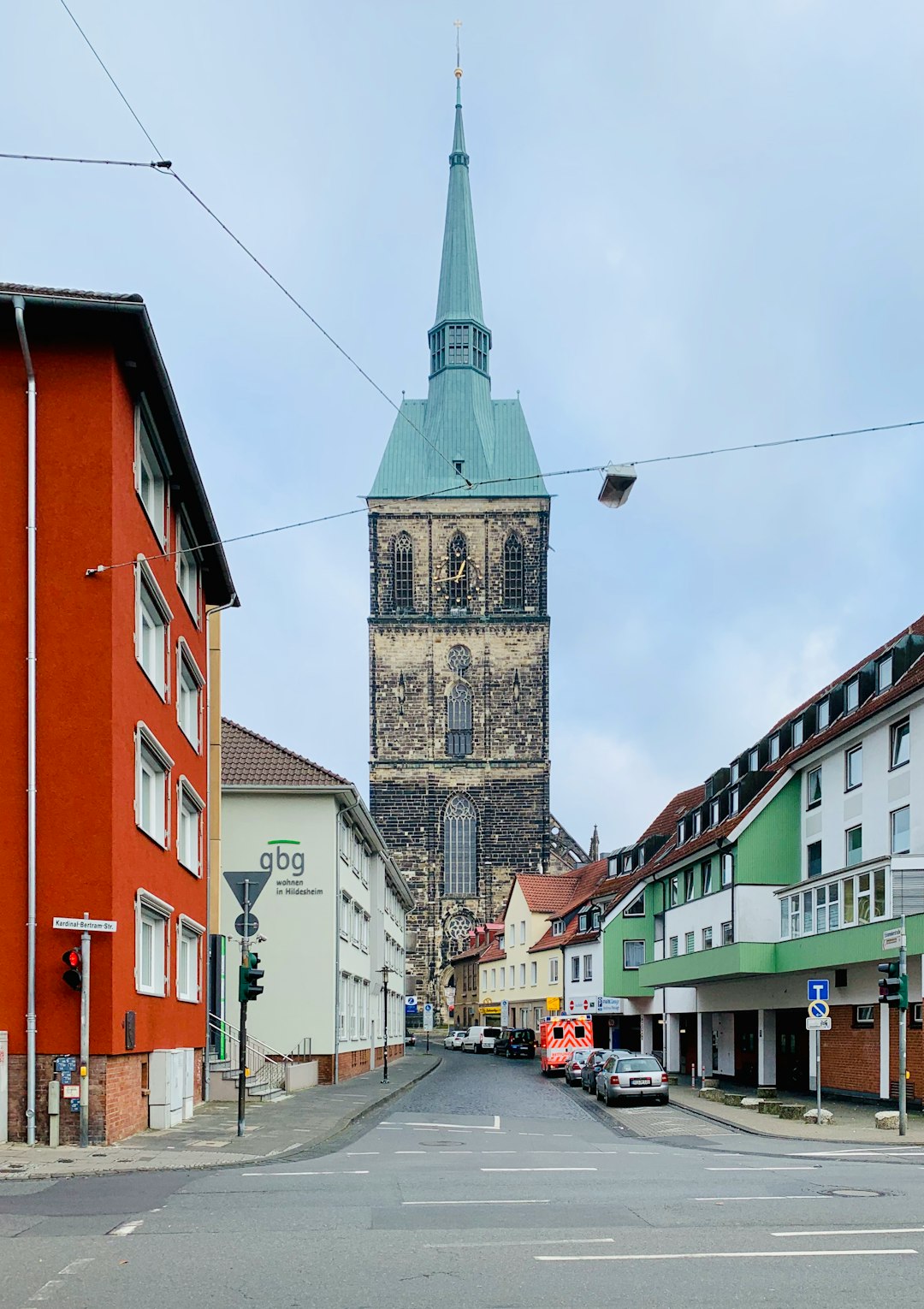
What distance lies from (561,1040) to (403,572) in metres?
57.9

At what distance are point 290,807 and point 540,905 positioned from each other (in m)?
45.8

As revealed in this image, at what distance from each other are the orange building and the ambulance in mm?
31036

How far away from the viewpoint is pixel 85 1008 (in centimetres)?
2025

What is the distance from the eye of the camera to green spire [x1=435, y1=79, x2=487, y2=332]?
110312 millimetres

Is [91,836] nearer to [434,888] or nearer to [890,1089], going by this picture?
[890,1089]

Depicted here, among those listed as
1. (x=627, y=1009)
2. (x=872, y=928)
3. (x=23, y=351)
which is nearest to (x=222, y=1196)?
(x=23, y=351)

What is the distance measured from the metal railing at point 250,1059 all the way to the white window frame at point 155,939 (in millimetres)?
8040

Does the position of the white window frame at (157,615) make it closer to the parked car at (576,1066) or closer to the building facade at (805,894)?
the building facade at (805,894)

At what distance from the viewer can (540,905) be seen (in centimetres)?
8400

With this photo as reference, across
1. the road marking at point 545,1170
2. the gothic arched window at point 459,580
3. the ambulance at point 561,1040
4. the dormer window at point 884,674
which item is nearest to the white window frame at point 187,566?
the road marking at point 545,1170

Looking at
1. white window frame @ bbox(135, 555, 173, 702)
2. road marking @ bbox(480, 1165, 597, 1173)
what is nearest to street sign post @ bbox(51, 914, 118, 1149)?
white window frame @ bbox(135, 555, 173, 702)

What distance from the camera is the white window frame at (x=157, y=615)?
23.4 metres

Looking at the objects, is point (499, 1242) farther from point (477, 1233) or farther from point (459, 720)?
point (459, 720)

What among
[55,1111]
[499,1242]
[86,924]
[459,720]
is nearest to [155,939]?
[86,924]
